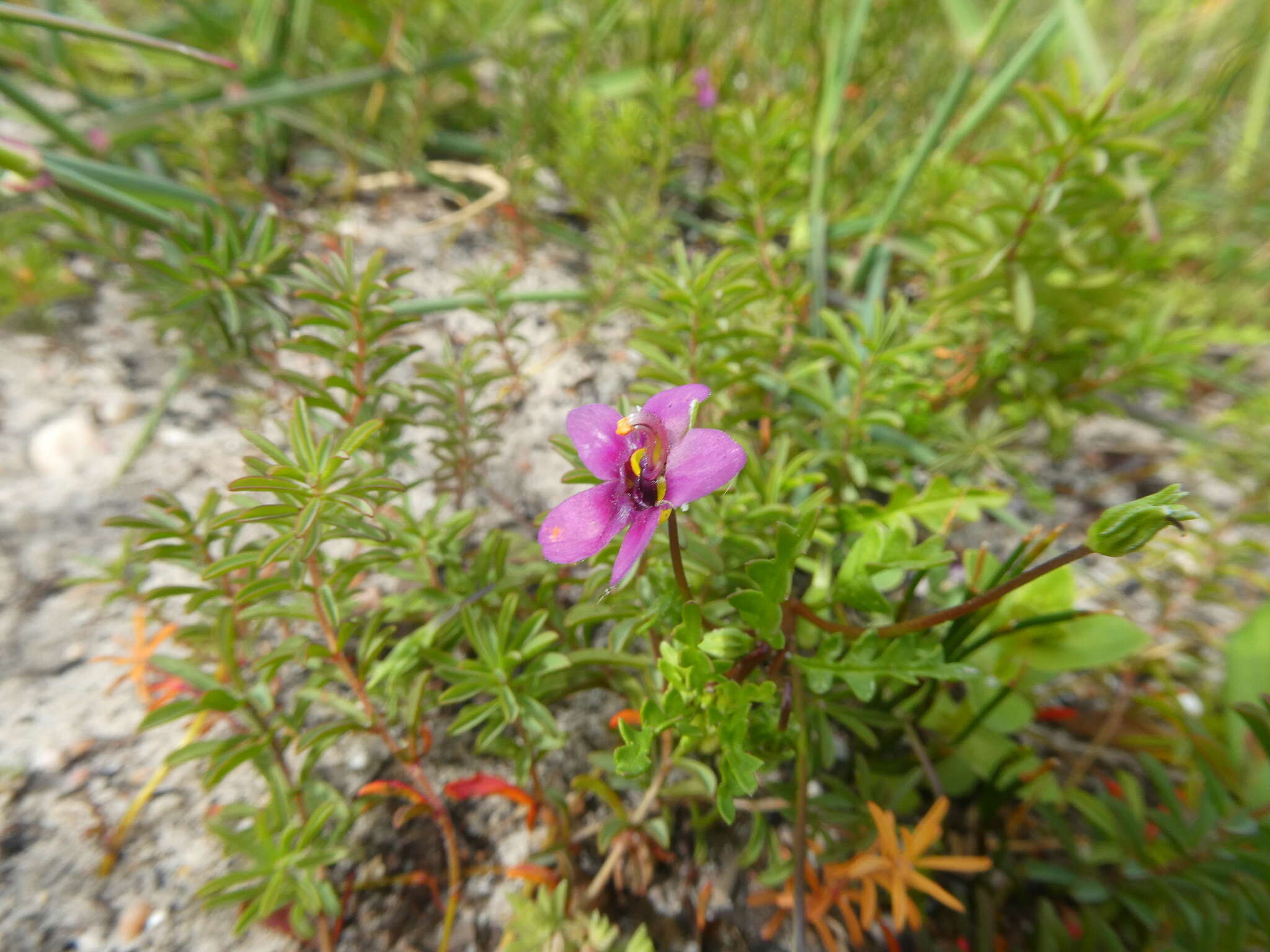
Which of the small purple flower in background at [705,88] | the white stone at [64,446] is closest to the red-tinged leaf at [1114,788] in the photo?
the small purple flower in background at [705,88]

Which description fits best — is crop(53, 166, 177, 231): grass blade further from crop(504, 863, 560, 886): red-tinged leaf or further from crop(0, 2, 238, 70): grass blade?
crop(504, 863, 560, 886): red-tinged leaf

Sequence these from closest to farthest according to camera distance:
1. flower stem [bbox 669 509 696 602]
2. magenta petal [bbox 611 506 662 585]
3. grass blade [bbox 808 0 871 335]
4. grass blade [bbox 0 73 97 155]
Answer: magenta petal [bbox 611 506 662 585] → flower stem [bbox 669 509 696 602] → grass blade [bbox 0 73 97 155] → grass blade [bbox 808 0 871 335]

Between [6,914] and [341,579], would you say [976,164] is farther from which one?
[6,914]

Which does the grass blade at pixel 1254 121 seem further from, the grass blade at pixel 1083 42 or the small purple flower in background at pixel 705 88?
the small purple flower in background at pixel 705 88

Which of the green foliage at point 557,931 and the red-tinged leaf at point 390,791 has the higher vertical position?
the red-tinged leaf at point 390,791

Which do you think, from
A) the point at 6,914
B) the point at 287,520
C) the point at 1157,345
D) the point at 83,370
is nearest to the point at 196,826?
the point at 6,914

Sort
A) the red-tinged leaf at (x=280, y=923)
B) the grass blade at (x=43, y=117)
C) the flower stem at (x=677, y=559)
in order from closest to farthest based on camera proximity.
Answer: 1. the flower stem at (x=677, y=559)
2. the red-tinged leaf at (x=280, y=923)
3. the grass blade at (x=43, y=117)

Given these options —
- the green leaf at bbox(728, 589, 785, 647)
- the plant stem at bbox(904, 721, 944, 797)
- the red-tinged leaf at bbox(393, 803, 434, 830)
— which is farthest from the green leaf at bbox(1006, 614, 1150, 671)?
the red-tinged leaf at bbox(393, 803, 434, 830)
